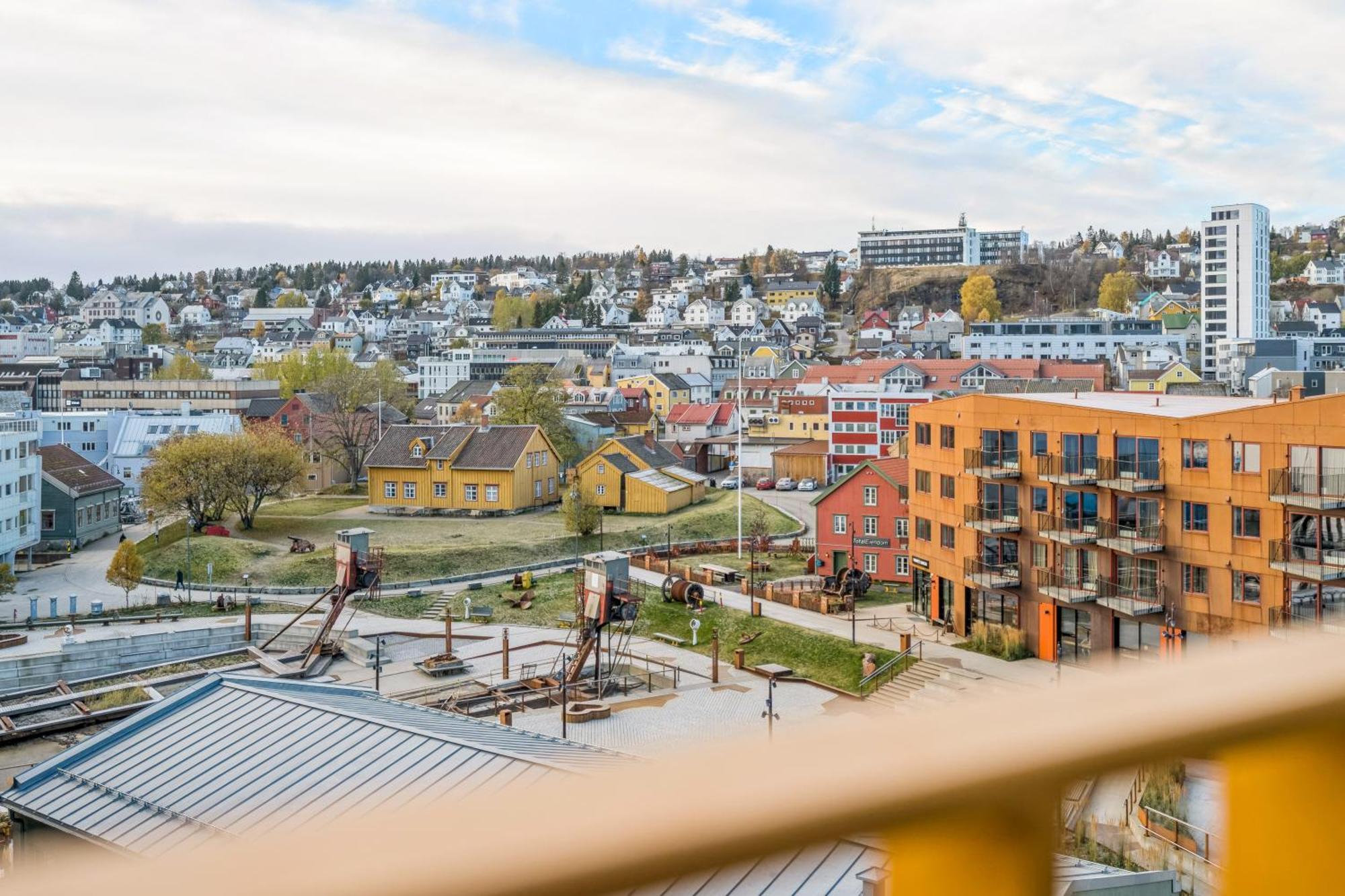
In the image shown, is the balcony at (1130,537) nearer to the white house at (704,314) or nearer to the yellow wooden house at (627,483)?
the yellow wooden house at (627,483)

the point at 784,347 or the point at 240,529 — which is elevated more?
the point at 784,347

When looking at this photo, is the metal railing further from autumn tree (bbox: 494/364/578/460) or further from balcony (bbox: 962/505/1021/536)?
autumn tree (bbox: 494/364/578/460)

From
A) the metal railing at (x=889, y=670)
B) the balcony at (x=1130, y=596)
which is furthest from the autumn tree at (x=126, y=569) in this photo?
the balcony at (x=1130, y=596)

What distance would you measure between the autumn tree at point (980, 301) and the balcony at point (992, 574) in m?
78.5

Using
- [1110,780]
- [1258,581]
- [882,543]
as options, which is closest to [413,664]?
[882,543]

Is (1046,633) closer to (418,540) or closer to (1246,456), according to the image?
(1246,456)

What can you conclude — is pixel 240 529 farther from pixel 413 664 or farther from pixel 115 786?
pixel 115 786

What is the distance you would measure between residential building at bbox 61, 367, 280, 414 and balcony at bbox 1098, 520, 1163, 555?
155 feet

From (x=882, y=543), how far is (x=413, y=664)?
11.6 meters

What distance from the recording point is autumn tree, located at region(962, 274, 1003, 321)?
99562 millimetres

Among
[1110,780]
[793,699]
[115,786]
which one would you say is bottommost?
[793,699]

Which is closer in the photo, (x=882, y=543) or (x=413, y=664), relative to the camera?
(x=413, y=664)

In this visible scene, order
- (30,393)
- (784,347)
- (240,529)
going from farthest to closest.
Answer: (784,347) → (30,393) → (240,529)

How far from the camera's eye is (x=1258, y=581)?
62.7 feet
